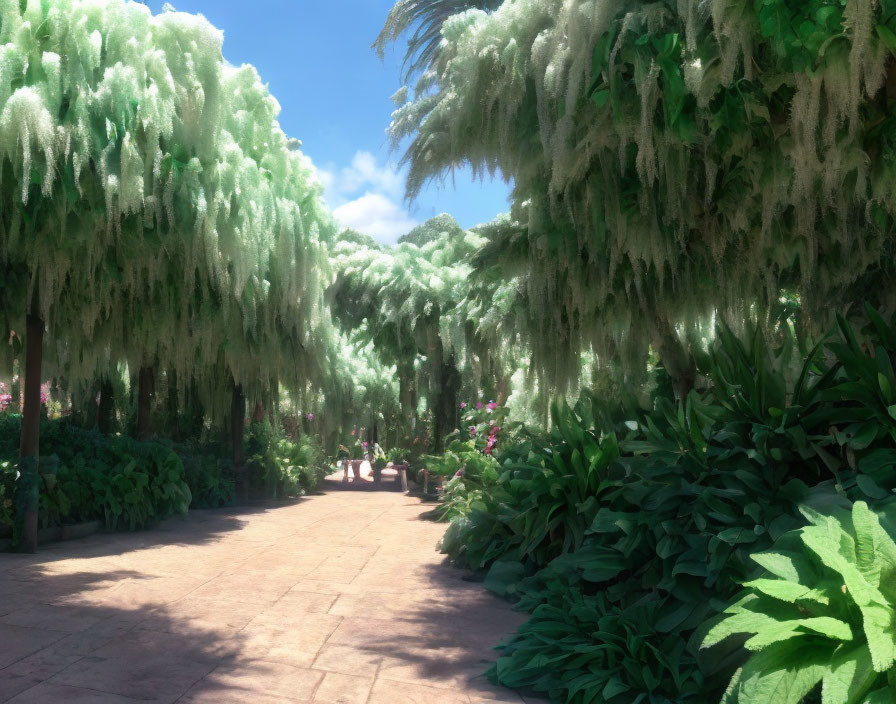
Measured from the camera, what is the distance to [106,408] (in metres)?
13.3

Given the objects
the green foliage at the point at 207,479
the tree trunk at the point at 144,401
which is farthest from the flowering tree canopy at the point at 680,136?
the green foliage at the point at 207,479

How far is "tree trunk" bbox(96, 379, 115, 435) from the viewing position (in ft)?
43.0

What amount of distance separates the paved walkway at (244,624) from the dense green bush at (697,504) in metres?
0.47

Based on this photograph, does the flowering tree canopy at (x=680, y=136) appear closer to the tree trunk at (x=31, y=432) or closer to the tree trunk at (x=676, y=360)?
the tree trunk at (x=676, y=360)

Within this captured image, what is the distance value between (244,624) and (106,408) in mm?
10610

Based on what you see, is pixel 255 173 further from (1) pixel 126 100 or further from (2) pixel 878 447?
(2) pixel 878 447

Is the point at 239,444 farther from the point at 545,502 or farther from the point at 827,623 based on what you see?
the point at 827,623

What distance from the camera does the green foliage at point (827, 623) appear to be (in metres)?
2.02

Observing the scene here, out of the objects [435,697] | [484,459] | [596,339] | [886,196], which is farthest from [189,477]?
[886,196]

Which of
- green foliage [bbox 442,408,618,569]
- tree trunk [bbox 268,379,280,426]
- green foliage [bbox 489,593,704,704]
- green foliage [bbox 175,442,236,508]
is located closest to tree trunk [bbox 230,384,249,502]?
green foliage [bbox 175,442,236,508]

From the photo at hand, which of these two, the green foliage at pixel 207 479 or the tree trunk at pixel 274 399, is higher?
the tree trunk at pixel 274 399

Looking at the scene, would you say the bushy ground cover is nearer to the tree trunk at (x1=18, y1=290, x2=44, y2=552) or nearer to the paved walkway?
the tree trunk at (x1=18, y1=290, x2=44, y2=552)

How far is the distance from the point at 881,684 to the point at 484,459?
7.92m

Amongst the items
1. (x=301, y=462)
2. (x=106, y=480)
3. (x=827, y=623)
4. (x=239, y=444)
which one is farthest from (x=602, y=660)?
(x=301, y=462)
